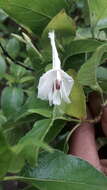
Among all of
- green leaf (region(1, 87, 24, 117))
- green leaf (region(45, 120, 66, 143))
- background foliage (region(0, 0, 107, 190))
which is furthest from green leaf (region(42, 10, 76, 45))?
green leaf (region(1, 87, 24, 117))

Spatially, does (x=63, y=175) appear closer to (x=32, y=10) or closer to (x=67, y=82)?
(x=67, y=82)

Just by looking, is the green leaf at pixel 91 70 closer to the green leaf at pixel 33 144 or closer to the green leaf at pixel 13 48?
the green leaf at pixel 33 144

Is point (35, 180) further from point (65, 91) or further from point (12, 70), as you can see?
point (12, 70)

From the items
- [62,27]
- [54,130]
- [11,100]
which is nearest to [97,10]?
[62,27]

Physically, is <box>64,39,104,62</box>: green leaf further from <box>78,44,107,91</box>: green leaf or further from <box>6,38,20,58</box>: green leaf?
<box>6,38,20,58</box>: green leaf

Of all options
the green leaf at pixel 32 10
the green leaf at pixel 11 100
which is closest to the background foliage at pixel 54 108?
the green leaf at pixel 32 10

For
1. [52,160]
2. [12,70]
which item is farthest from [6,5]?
[12,70]
